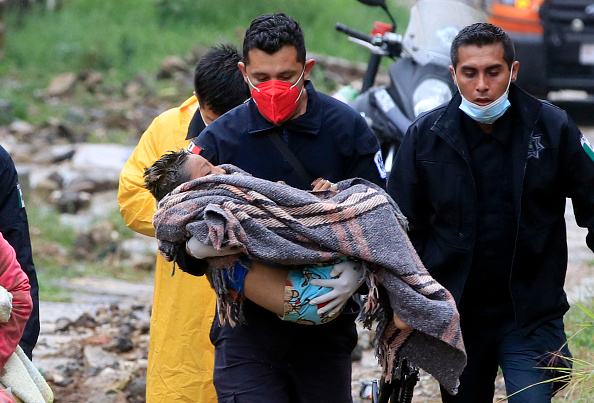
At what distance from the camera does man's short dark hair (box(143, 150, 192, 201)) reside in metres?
3.21

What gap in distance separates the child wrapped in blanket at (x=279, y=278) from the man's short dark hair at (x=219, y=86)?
83 cm

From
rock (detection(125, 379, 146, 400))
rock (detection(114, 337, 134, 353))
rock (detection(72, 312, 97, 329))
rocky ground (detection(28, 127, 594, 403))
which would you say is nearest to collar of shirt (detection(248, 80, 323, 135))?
rocky ground (detection(28, 127, 594, 403))

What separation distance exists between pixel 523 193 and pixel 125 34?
13.6 meters

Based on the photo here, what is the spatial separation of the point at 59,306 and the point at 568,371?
15.8 feet

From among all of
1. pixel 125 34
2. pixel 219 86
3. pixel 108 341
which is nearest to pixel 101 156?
pixel 108 341

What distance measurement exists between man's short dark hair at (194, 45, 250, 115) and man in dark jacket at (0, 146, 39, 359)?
0.87 m

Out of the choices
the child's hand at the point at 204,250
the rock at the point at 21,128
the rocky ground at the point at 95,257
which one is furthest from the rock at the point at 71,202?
the child's hand at the point at 204,250

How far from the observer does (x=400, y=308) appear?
3041 millimetres

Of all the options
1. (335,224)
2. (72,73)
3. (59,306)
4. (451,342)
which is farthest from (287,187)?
(72,73)

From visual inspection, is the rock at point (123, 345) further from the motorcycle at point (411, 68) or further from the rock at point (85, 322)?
the motorcycle at point (411, 68)

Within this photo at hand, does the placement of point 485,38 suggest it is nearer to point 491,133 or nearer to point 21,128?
point 491,133

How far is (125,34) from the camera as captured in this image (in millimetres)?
16250

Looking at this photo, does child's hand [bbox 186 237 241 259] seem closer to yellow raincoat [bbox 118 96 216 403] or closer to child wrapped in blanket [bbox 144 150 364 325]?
child wrapped in blanket [bbox 144 150 364 325]

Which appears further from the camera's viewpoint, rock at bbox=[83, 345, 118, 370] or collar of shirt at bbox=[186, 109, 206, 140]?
rock at bbox=[83, 345, 118, 370]
